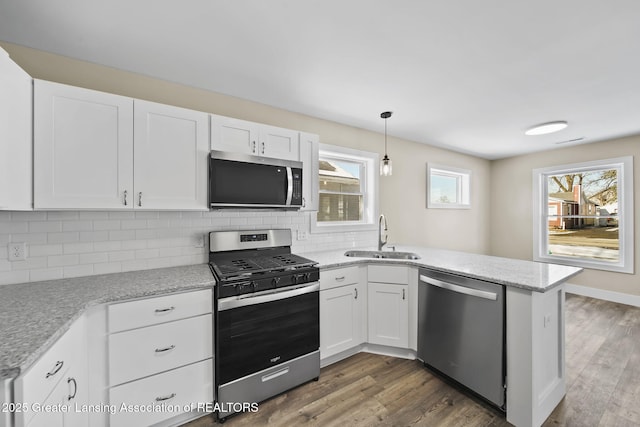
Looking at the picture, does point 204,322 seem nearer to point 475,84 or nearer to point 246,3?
point 246,3

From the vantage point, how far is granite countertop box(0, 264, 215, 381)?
36.2 inches

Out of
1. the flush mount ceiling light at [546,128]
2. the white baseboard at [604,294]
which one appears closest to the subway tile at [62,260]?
the flush mount ceiling light at [546,128]

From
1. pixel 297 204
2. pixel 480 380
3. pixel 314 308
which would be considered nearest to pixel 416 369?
pixel 480 380

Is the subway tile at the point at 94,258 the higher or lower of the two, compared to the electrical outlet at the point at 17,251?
lower

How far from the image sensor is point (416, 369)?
2359 mm

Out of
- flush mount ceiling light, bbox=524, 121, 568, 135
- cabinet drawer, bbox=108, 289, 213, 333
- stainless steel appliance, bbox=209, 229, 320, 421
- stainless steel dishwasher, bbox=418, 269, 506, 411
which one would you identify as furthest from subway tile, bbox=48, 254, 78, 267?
flush mount ceiling light, bbox=524, 121, 568, 135

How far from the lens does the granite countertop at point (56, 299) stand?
3.02 feet

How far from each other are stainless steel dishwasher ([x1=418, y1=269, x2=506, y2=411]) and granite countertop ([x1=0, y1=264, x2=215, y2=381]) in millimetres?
1765

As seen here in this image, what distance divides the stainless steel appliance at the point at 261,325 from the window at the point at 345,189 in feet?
3.50

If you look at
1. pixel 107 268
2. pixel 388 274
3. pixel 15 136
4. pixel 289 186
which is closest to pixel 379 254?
pixel 388 274

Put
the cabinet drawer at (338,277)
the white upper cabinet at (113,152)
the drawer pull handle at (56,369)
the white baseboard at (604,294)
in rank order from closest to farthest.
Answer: the drawer pull handle at (56,369) < the white upper cabinet at (113,152) < the cabinet drawer at (338,277) < the white baseboard at (604,294)

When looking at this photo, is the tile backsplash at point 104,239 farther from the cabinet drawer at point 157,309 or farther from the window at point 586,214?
the window at point 586,214

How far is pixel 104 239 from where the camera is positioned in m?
1.97

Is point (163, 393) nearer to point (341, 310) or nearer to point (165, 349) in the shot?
point (165, 349)
